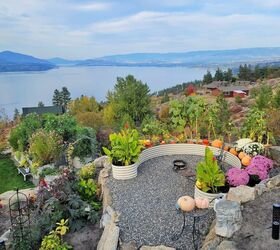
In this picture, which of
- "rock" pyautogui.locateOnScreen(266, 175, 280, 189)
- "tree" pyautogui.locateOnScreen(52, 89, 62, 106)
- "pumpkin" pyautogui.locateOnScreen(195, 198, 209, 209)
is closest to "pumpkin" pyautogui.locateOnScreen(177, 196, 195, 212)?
"pumpkin" pyautogui.locateOnScreen(195, 198, 209, 209)

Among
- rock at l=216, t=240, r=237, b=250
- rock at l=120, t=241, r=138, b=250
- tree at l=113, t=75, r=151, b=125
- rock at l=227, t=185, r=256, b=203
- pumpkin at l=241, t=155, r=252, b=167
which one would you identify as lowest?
tree at l=113, t=75, r=151, b=125

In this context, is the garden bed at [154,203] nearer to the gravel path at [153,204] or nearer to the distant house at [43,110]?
the gravel path at [153,204]

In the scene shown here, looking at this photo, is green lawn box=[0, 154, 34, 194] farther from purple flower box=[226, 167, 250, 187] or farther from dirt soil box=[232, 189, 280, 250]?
dirt soil box=[232, 189, 280, 250]

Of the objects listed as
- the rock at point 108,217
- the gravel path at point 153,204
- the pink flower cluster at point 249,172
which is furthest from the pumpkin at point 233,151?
the rock at point 108,217

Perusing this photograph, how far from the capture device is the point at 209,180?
6.36 meters

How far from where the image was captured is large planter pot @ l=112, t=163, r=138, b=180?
801 cm

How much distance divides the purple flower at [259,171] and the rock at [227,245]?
10.2 feet

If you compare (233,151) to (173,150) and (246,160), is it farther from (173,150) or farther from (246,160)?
(173,150)

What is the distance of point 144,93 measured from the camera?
2494 centimetres

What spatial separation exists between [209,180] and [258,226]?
184 centimetres

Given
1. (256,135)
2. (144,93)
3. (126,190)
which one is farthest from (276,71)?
(126,190)

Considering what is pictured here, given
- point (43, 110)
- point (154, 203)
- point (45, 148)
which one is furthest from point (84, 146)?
point (43, 110)

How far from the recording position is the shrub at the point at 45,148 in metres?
11.7

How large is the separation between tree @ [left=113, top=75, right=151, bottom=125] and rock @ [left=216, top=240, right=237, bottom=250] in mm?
20192
